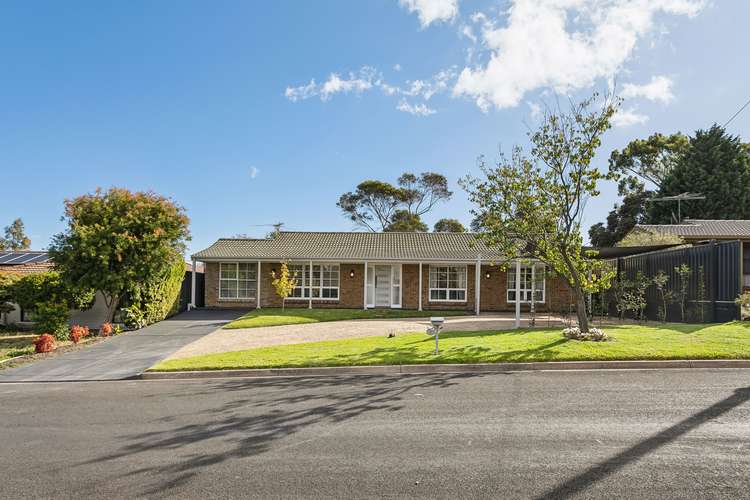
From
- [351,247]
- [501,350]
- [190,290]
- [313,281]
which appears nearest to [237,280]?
[190,290]

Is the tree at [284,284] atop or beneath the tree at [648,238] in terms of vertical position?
beneath

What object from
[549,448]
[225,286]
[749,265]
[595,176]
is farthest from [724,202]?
[549,448]

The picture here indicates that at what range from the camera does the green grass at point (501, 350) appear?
9258mm

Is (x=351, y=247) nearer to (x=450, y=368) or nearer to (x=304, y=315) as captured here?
(x=304, y=315)

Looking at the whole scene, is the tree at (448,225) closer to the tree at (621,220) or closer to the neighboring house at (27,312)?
the tree at (621,220)

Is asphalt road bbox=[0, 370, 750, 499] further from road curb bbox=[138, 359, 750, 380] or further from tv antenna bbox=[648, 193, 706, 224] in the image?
tv antenna bbox=[648, 193, 706, 224]

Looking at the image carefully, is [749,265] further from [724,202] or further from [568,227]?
[724,202]

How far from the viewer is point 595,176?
36.3 ft

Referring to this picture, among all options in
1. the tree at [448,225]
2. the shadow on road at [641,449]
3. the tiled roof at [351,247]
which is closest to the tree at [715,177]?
the tree at [448,225]

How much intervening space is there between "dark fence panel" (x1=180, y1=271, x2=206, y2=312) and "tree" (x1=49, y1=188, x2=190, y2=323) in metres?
5.68

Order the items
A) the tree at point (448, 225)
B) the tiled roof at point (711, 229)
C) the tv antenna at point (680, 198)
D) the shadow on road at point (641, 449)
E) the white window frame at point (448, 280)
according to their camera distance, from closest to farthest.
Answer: the shadow on road at point (641, 449) → the white window frame at point (448, 280) → the tiled roof at point (711, 229) → the tv antenna at point (680, 198) → the tree at point (448, 225)

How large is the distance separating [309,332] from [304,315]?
4363mm

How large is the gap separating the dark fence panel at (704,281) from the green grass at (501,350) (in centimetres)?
84

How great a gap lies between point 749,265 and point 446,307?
12.7 meters
